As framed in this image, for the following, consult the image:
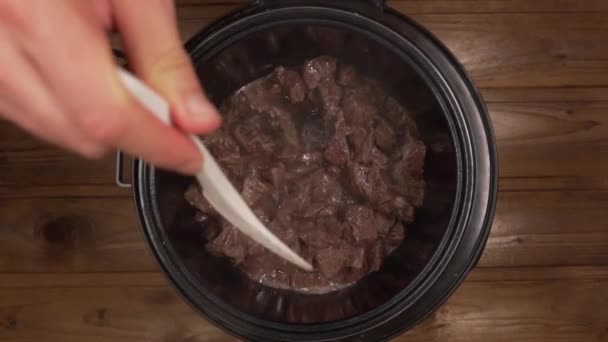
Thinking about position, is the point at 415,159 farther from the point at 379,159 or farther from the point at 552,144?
the point at 552,144

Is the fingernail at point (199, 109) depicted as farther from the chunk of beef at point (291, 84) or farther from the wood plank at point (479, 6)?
the wood plank at point (479, 6)

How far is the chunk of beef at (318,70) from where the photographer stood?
1225 mm

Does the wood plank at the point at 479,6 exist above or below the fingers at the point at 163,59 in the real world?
below

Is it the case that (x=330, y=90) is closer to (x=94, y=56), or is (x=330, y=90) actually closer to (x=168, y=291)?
(x=168, y=291)

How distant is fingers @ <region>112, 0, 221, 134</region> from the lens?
0.57m

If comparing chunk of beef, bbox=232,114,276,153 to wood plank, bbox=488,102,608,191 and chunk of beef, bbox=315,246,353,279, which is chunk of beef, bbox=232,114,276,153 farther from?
wood plank, bbox=488,102,608,191

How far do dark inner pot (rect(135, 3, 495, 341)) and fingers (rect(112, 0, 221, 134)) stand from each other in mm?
455

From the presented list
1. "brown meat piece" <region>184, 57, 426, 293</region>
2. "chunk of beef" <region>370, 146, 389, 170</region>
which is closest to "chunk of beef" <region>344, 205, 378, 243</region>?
"brown meat piece" <region>184, 57, 426, 293</region>

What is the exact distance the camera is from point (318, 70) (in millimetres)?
1225

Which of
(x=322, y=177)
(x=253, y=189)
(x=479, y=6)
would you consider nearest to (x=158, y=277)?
(x=253, y=189)

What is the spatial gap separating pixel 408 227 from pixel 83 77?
0.90 meters

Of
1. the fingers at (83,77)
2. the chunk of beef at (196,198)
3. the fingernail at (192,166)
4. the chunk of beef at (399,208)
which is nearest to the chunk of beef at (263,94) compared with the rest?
the chunk of beef at (196,198)

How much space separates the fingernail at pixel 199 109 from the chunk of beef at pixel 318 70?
2.21 ft

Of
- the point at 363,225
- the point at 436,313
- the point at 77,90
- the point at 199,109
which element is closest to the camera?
the point at 77,90
